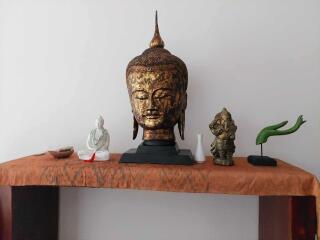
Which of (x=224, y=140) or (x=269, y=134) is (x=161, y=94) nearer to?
(x=224, y=140)

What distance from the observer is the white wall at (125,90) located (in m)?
0.94

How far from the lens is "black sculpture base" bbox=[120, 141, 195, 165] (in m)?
0.72

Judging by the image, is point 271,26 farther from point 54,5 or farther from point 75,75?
point 54,5

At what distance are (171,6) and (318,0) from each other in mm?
623

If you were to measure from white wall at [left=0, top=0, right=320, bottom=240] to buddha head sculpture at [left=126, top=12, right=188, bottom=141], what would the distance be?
0.75ft

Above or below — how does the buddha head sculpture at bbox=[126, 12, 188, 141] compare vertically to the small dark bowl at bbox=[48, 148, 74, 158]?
above

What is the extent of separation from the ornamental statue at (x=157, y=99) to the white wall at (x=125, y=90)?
228 mm

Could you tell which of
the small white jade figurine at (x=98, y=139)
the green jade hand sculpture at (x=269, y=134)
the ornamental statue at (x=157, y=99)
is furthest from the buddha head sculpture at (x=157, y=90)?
the green jade hand sculpture at (x=269, y=134)

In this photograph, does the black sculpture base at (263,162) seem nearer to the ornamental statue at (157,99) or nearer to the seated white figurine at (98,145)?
the ornamental statue at (157,99)

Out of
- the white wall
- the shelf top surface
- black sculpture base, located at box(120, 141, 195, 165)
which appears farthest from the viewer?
the white wall

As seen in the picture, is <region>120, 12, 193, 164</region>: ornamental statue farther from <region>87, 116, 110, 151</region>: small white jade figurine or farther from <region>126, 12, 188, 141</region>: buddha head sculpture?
A: <region>87, 116, 110, 151</region>: small white jade figurine

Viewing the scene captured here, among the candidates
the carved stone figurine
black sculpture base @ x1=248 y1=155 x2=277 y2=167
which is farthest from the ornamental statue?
black sculpture base @ x1=248 y1=155 x2=277 y2=167

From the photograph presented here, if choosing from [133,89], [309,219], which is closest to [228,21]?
[133,89]

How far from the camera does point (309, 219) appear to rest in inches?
24.4
